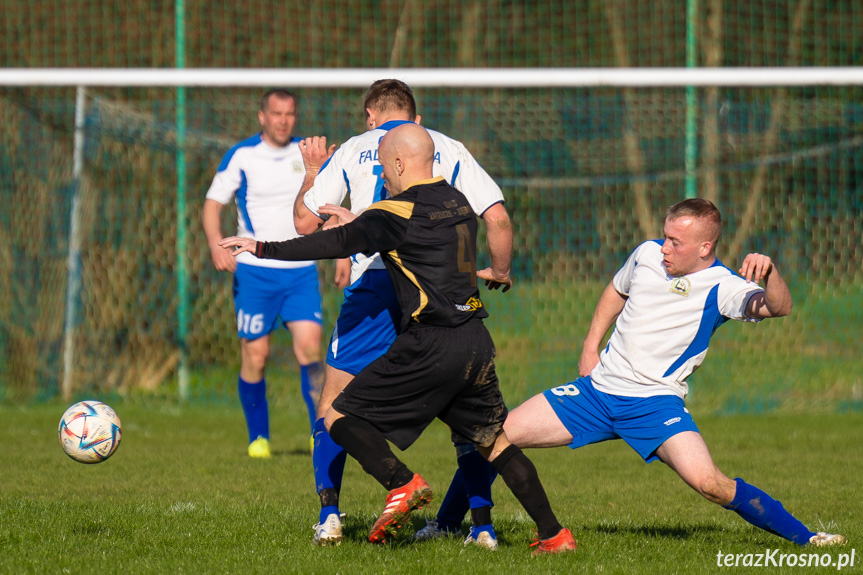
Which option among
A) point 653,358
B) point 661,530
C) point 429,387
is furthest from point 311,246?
point 661,530

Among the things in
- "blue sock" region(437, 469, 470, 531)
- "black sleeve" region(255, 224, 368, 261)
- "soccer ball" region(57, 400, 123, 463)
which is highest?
"black sleeve" region(255, 224, 368, 261)

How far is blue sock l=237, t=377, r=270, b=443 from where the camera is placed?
303 inches

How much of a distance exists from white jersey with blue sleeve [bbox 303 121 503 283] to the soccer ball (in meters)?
1.50

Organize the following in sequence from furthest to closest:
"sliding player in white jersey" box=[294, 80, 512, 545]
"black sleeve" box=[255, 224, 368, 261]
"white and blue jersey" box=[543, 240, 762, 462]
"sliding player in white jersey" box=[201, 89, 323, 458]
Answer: "sliding player in white jersey" box=[201, 89, 323, 458] < "sliding player in white jersey" box=[294, 80, 512, 545] < "white and blue jersey" box=[543, 240, 762, 462] < "black sleeve" box=[255, 224, 368, 261]

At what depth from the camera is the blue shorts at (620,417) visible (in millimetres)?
4527

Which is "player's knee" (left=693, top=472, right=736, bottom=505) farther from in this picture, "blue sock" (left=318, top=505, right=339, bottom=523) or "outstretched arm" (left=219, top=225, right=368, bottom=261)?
"outstretched arm" (left=219, top=225, right=368, bottom=261)

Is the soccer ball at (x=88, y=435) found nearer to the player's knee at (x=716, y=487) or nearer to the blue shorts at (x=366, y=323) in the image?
the blue shorts at (x=366, y=323)

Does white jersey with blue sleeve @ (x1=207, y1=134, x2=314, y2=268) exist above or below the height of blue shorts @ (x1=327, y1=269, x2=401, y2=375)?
above

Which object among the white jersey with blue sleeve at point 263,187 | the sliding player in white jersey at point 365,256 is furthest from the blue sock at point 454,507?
the white jersey with blue sleeve at point 263,187

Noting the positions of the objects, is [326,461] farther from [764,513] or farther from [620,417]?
[764,513]

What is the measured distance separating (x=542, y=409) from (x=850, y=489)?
2.73 metres

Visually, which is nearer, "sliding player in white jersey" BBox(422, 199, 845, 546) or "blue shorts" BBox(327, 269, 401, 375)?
"sliding player in white jersey" BBox(422, 199, 845, 546)

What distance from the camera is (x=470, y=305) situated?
4.25 metres

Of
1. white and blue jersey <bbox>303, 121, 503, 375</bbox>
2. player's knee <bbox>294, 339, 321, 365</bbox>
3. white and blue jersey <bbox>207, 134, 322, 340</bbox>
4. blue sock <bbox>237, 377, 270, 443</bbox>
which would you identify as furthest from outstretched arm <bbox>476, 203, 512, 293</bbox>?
blue sock <bbox>237, 377, 270, 443</bbox>
